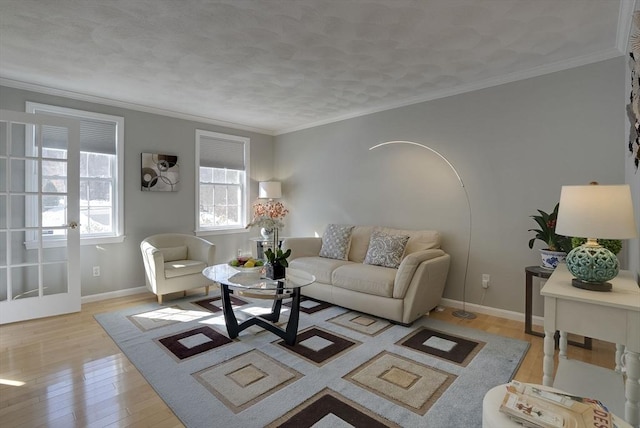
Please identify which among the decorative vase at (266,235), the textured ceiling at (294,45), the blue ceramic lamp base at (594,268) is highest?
the textured ceiling at (294,45)

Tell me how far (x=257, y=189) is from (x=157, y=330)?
305 centimetres

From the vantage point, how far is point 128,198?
415cm

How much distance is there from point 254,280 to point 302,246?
1562mm

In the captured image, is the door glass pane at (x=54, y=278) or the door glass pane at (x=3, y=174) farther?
the door glass pane at (x=54, y=278)

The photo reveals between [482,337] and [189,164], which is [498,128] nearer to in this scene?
[482,337]

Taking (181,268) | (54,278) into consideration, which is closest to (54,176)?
(54,278)

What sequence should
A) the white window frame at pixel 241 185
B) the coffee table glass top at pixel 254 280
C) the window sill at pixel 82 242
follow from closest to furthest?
the coffee table glass top at pixel 254 280, the window sill at pixel 82 242, the white window frame at pixel 241 185

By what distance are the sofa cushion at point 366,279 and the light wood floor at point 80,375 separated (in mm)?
799

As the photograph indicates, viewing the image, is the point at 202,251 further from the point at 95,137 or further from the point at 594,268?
the point at 594,268

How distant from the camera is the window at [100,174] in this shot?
386cm

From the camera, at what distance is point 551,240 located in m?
2.81

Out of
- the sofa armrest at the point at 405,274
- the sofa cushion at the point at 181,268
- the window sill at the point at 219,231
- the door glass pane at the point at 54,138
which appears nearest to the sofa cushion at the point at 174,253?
the sofa cushion at the point at 181,268

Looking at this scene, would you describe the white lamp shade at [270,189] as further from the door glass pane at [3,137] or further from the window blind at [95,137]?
the door glass pane at [3,137]

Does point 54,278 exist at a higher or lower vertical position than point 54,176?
lower
